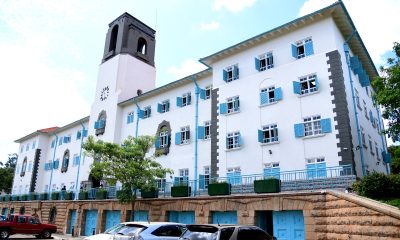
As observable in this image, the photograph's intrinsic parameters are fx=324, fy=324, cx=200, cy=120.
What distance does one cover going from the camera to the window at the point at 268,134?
22.2 meters

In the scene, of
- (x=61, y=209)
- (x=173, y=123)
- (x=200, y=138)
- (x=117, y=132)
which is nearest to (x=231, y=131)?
(x=200, y=138)

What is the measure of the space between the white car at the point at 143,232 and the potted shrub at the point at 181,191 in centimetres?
907

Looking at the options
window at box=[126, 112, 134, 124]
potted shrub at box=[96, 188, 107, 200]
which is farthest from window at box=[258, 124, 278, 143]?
window at box=[126, 112, 134, 124]

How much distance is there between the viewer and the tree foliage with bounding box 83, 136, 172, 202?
22312mm

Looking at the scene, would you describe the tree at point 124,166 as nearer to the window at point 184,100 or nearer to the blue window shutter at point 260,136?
the blue window shutter at point 260,136

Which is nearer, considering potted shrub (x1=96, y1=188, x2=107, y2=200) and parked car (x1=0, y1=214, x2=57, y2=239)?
parked car (x1=0, y1=214, x2=57, y2=239)

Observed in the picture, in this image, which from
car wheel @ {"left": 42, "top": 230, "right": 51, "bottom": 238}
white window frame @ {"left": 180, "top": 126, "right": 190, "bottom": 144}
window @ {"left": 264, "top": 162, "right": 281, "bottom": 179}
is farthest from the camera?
white window frame @ {"left": 180, "top": 126, "right": 190, "bottom": 144}

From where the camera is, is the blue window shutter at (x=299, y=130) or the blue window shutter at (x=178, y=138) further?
the blue window shutter at (x=178, y=138)

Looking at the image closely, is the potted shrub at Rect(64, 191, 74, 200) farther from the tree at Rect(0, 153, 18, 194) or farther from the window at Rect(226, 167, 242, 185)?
the tree at Rect(0, 153, 18, 194)

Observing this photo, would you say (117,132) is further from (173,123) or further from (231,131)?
(231,131)

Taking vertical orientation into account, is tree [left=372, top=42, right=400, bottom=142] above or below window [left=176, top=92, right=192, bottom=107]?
below

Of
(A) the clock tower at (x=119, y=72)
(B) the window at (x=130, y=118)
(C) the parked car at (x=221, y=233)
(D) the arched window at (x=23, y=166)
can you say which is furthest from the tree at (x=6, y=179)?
(C) the parked car at (x=221, y=233)

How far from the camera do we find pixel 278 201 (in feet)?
57.1

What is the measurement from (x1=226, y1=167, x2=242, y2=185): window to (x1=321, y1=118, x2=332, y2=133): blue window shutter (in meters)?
6.59
